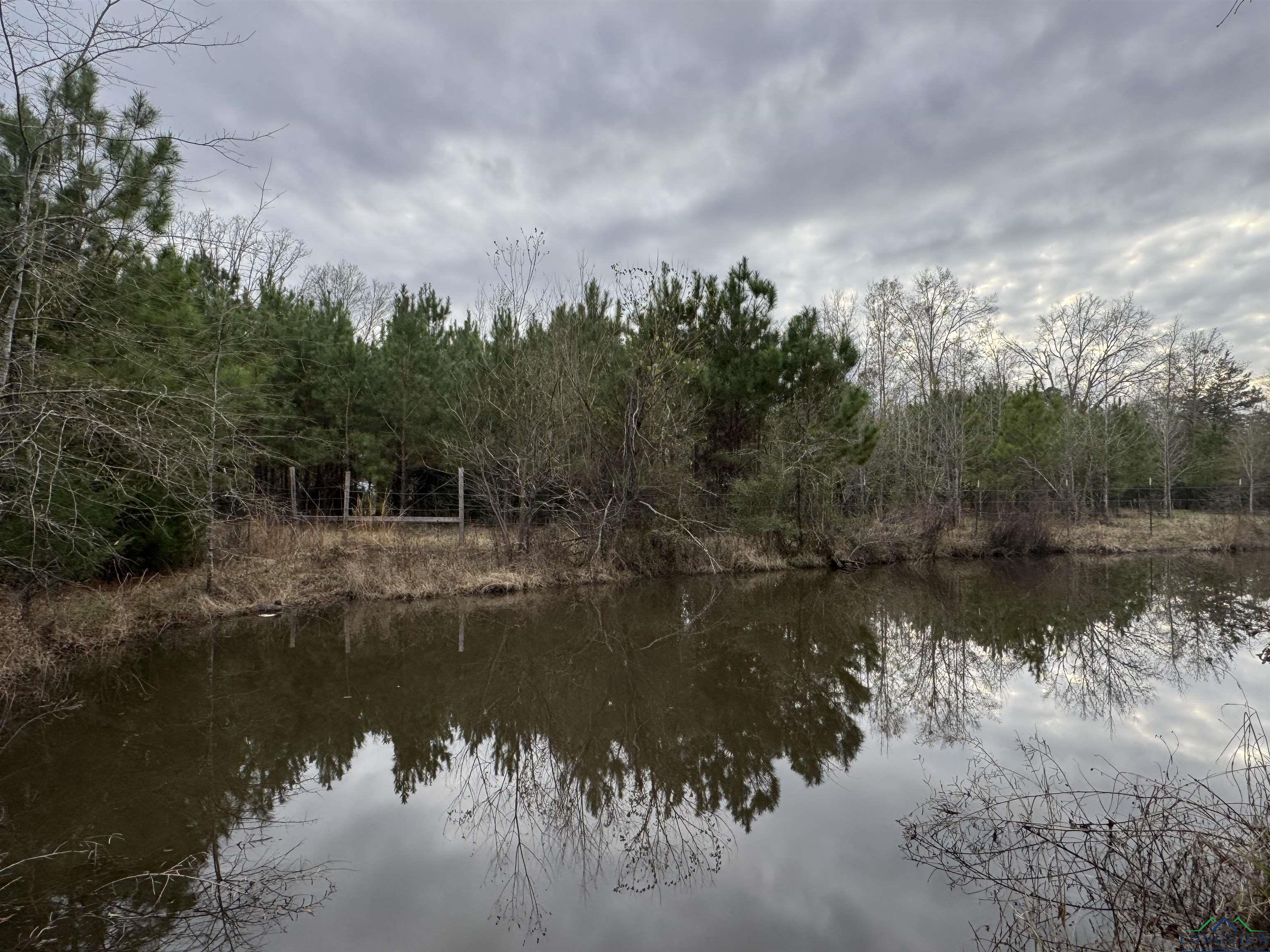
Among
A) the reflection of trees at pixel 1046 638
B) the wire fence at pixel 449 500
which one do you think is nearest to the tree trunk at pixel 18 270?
the wire fence at pixel 449 500

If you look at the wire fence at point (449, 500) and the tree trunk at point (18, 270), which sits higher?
the tree trunk at point (18, 270)

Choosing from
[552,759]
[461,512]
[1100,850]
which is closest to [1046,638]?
[1100,850]

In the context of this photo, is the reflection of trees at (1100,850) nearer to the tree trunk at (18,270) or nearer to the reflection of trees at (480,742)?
the reflection of trees at (480,742)

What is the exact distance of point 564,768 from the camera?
581 centimetres

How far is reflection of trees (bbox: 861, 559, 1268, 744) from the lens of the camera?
7688mm

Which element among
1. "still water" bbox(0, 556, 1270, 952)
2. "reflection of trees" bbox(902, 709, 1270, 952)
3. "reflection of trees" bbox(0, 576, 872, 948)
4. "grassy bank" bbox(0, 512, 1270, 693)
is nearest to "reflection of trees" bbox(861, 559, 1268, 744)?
"still water" bbox(0, 556, 1270, 952)

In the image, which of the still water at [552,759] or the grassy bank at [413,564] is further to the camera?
the grassy bank at [413,564]

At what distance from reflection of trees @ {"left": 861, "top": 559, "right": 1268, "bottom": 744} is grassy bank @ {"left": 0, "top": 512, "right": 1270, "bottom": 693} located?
301cm

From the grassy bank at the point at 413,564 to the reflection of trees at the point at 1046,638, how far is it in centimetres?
301

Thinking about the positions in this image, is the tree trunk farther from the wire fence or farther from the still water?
the wire fence

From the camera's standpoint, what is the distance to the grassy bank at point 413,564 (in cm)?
873

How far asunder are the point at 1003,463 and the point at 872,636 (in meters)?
21.2

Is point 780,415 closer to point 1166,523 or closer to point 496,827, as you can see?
point 496,827

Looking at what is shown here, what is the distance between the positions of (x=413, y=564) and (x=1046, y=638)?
11346 mm
